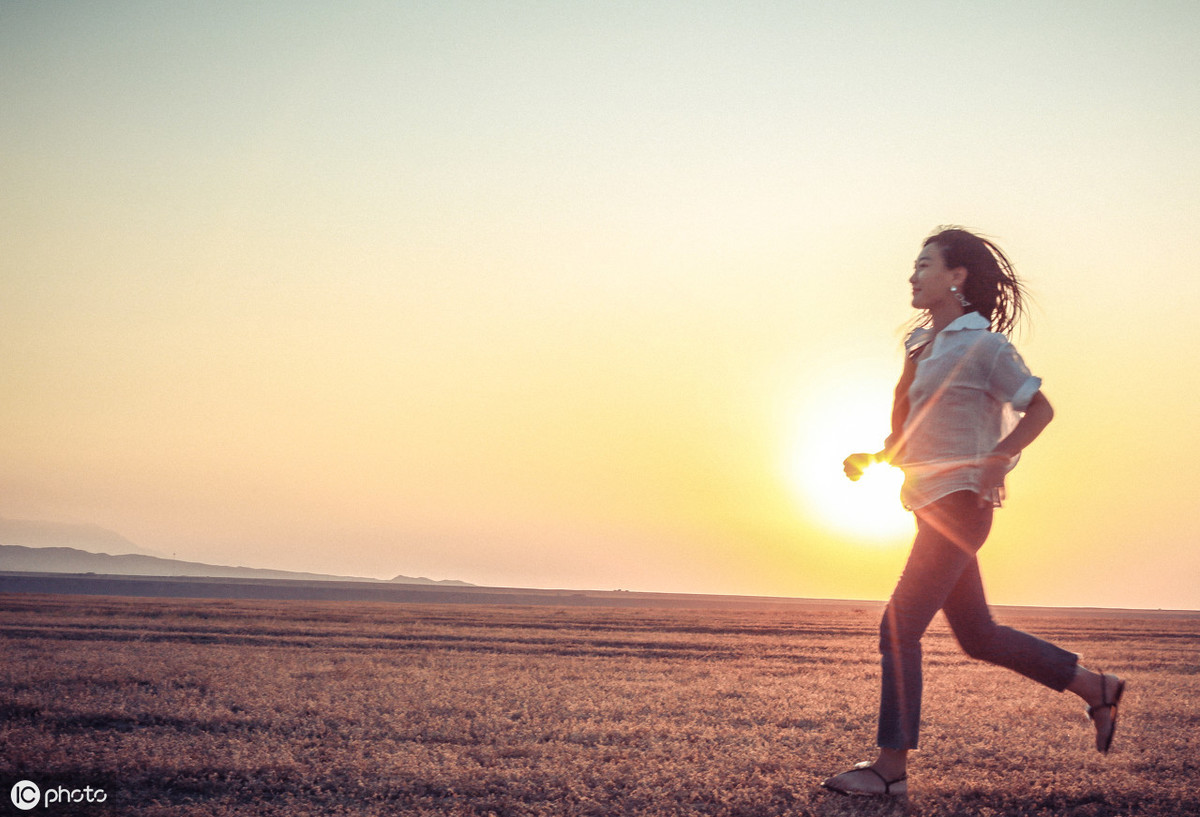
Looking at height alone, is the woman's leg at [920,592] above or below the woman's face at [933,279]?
below

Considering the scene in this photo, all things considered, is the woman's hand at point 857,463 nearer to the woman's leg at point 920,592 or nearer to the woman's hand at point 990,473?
the woman's leg at point 920,592

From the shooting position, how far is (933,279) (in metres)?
3.97

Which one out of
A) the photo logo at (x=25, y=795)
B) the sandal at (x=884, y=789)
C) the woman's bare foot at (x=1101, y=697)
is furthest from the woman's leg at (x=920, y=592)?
the photo logo at (x=25, y=795)

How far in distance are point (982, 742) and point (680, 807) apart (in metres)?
2.47

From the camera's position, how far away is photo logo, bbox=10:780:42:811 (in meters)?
3.33

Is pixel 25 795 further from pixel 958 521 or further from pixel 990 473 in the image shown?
pixel 990 473

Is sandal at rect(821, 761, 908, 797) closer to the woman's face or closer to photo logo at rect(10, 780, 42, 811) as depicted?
the woman's face

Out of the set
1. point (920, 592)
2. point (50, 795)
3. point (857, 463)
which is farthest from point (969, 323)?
point (50, 795)

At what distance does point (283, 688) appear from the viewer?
6.99 meters

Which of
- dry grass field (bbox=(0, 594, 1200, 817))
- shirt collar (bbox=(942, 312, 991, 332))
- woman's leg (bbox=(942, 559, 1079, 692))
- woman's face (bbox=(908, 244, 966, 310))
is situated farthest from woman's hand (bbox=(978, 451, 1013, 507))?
dry grass field (bbox=(0, 594, 1200, 817))

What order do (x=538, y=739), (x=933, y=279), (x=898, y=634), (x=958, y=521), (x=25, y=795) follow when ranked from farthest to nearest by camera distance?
(x=538, y=739), (x=933, y=279), (x=898, y=634), (x=958, y=521), (x=25, y=795)

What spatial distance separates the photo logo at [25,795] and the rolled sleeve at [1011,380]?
401cm

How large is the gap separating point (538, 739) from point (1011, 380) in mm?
3025

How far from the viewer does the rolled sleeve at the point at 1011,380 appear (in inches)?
138
